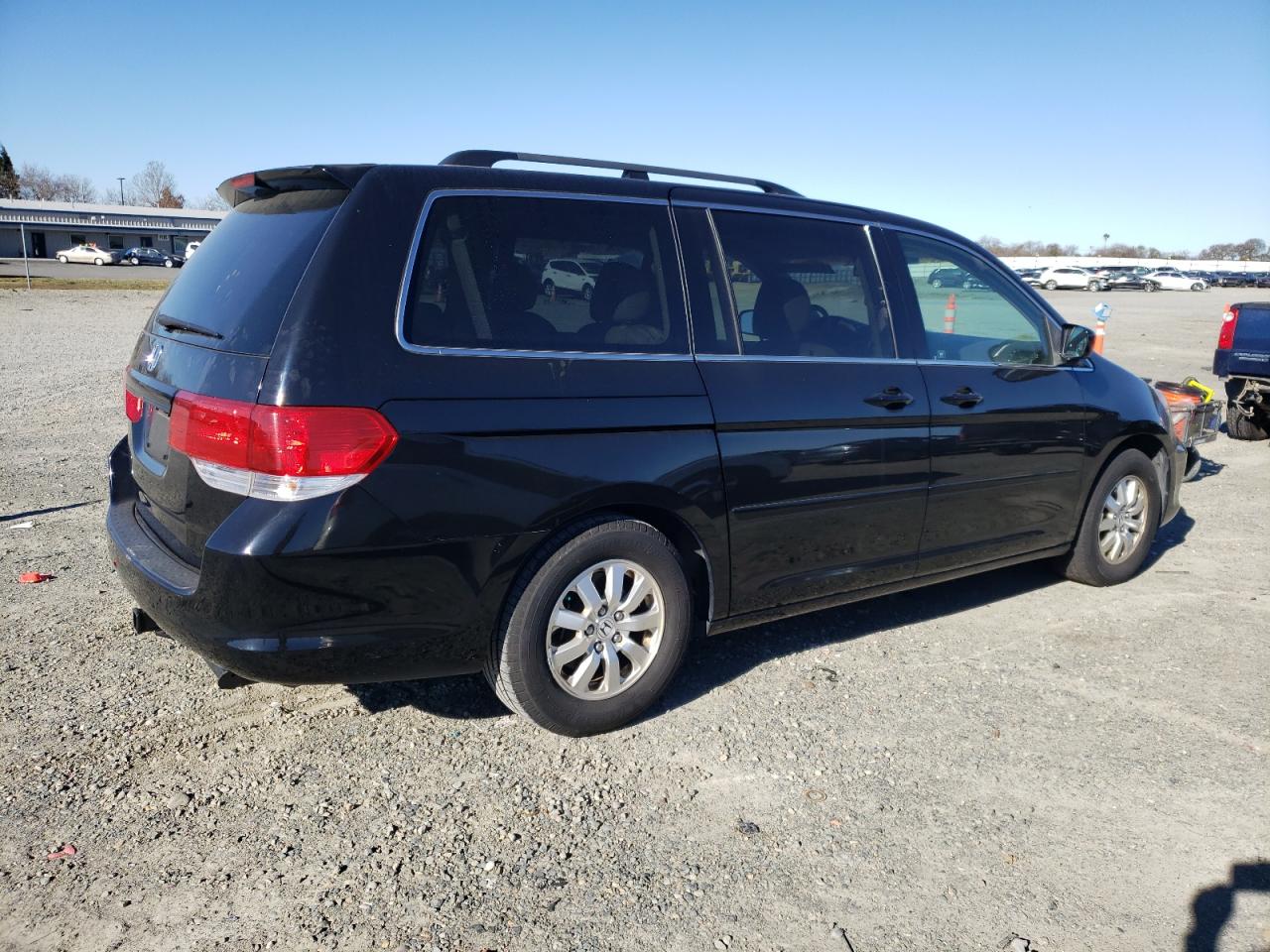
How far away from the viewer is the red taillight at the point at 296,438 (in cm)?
295

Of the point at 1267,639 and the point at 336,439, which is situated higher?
the point at 336,439

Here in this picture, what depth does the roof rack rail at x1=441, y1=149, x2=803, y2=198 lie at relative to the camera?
3.68 m

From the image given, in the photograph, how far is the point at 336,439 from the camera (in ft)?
9.79

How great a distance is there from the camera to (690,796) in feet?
10.9

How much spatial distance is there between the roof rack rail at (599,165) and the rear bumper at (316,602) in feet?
4.61

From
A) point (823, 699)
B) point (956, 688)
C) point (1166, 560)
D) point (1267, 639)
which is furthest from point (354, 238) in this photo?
point (1166, 560)

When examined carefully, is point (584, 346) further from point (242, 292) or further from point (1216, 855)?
point (1216, 855)

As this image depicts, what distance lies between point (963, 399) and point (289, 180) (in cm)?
296

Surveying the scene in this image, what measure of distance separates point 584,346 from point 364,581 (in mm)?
1093

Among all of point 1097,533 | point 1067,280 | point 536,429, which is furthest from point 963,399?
point 1067,280

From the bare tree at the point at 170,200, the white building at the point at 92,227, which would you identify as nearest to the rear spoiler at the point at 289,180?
the white building at the point at 92,227

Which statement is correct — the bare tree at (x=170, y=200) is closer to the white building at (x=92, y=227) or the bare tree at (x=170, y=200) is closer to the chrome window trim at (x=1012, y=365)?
the white building at (x=92, y=227)

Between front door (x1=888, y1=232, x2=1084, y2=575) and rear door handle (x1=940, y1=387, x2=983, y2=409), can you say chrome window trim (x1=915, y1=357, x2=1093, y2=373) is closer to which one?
front door (x1=888, y1=232, x2=1084, y2=575)

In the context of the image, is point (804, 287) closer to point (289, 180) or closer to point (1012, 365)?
point (1012, 365)
